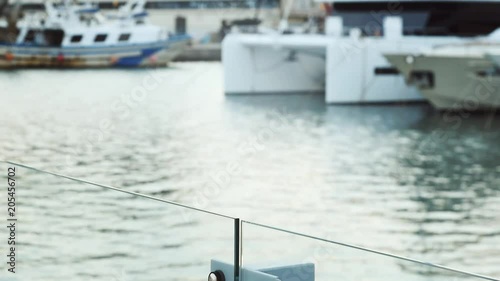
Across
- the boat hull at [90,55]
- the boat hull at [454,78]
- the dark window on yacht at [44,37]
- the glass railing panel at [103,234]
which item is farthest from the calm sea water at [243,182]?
the dark window on yacht at [44,37]

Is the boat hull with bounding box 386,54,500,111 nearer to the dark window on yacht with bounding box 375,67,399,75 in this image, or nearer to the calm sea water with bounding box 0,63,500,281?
the calm sea water with bounding box 0,63,500,281


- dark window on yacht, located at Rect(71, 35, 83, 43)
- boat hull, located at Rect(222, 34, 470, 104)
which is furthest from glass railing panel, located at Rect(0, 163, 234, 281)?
dark window on yacht, located at Rect(71, 35, 83, 43)

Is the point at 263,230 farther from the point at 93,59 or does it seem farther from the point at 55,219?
the point at 93,59

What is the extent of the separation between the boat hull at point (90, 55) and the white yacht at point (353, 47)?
22494mm

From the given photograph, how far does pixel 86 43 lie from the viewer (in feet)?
207

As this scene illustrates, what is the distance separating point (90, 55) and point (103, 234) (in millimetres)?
57491

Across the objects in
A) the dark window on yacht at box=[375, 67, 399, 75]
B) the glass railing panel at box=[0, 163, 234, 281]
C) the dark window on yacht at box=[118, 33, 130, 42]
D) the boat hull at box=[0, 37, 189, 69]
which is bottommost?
the glass railing panel at box=[0, 163, 234, 281]

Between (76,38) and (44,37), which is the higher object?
(44,37)

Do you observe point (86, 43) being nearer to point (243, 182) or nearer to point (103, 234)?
point (243, 182)

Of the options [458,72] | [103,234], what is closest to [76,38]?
[458,72]

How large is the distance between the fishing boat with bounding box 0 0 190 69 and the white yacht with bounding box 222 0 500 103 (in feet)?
74.9

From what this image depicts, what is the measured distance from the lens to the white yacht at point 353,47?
33.7 m

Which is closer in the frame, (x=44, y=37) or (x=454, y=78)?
(x=454, y=78)

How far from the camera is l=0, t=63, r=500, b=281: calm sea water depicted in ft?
16.2
